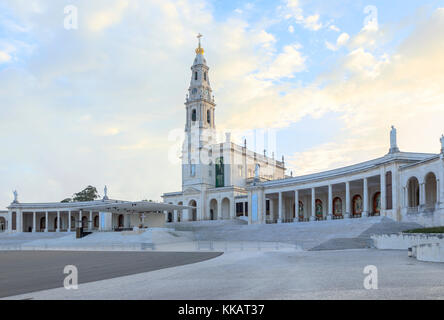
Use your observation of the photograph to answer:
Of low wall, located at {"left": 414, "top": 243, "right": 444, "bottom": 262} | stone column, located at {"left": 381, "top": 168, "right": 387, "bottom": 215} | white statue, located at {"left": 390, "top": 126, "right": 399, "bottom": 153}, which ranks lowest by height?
low wall, located at {"left": 414, "top": 243, "right": 444, "bottom": 262}

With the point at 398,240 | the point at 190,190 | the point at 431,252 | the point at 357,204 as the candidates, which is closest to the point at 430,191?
the point at 398,240

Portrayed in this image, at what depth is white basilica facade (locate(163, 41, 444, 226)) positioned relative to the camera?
Result: 135 ft

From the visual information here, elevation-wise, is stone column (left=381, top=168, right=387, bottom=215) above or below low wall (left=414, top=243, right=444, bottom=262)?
above

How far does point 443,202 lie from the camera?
34.5 metres

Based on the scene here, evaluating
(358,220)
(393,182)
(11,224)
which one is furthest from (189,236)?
(11,224)

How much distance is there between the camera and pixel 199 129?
79.6 metres

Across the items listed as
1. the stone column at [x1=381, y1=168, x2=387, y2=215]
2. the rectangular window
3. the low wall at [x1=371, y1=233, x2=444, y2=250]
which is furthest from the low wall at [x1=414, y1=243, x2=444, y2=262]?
the rectangular window

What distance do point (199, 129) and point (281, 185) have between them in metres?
23.6

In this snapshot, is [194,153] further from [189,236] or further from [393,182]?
[393,182]

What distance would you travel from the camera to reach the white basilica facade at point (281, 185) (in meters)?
41.1

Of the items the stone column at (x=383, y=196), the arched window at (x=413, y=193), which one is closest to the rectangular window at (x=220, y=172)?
the stone column at (x=383, y=196)

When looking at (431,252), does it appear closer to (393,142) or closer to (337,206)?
(393,142)

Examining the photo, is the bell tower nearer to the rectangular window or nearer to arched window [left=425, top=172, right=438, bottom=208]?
the rectangular window

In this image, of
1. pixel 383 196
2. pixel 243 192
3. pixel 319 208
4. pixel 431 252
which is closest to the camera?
pixel 431 252
